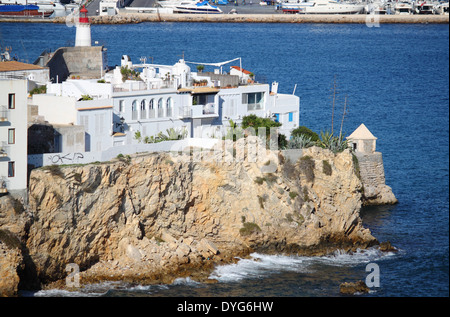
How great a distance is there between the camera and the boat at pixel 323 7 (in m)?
194

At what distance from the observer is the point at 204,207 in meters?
56.0

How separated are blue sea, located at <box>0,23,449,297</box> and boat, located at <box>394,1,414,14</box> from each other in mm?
7099

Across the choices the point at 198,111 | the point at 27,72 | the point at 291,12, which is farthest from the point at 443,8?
the point at 27,72

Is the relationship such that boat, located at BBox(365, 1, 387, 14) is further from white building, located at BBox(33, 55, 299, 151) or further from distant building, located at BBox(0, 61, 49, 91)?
distant building, located at BBox(0, 61, 49, 91)

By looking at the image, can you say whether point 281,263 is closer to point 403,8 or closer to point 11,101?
point 11,101

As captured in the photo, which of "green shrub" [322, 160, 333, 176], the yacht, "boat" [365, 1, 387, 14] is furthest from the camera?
"boat" [365, 1, 387, 14]

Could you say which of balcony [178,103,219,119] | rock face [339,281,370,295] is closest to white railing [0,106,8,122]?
balcony [178,103,219,119]

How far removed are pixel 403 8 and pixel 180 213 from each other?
494 ft

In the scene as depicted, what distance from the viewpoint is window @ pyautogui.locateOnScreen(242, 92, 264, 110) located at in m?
64.1

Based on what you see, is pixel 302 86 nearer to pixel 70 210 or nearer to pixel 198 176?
pixel 198 176

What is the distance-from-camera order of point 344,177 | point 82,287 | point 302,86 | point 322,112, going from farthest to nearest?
point 302,86 → point 322,112 → point 344,177 → point 82,287

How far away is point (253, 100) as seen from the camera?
64.6 m

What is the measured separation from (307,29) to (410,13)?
27.5 metres

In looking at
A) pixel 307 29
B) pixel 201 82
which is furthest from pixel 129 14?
pixel 201 82
